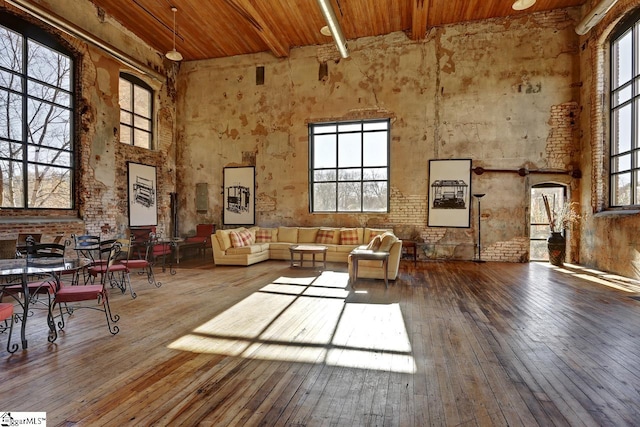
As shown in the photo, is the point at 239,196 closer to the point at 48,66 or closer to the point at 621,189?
the point at 48,66

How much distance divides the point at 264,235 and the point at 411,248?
4103 mm

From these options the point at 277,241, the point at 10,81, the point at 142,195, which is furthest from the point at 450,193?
the point at 10,81

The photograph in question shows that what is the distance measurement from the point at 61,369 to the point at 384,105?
885cm

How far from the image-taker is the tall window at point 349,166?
9.48 metres

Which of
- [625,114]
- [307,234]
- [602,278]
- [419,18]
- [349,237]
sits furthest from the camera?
[307,234]

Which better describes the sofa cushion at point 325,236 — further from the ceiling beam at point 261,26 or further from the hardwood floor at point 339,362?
the ceiling beam at point 261,26

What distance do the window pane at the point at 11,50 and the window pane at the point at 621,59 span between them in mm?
12526

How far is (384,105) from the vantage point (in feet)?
30.6

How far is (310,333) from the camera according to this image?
3.52 meters

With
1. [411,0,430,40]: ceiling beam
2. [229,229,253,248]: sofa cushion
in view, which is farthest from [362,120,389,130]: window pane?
[229,229,253,248]: sofa cushion

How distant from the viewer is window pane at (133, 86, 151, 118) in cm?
965

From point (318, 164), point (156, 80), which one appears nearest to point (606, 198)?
point (318, 164)

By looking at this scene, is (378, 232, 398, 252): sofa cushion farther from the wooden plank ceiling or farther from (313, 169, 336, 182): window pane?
the wooden plank ceiling

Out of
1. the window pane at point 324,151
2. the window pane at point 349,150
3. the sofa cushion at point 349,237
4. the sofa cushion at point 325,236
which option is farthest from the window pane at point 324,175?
the sofa cushion at point 349,237
